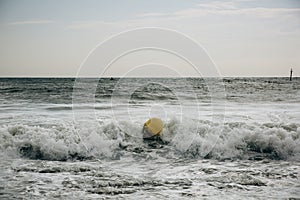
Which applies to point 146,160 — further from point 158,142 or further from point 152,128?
point 152,128

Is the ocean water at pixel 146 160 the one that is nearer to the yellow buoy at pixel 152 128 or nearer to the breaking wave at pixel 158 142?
the breaking wave at pixel 158 142

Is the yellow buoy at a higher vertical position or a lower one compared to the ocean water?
higher

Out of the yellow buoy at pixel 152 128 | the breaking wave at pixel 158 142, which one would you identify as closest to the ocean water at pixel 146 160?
the breaking wave at pixel 158 142

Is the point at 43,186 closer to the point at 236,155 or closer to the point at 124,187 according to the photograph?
the point at 124,187

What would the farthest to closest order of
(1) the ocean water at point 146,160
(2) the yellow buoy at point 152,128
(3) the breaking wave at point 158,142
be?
(2) the yellow buoy at point 152,128 < (3) the breaking wave at point 158,142 < (1) the ocean water at point 146,160

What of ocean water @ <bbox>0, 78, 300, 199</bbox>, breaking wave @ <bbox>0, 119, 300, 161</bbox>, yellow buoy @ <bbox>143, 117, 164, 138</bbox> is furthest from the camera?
yellow buoy @ <bbox>143, 117, 164, 138</bbox>

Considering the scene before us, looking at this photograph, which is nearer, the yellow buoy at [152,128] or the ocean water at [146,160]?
the ocean water at [146,160]

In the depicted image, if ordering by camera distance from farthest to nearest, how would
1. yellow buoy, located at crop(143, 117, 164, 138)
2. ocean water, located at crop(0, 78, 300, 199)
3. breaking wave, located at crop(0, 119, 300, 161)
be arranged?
yellow buoy, located at crop(143, 117, 164, 138)
breaking wave, located at crop(0, 119, 300, 161)
ocean water, located at crop(0, 78, 300, 199)

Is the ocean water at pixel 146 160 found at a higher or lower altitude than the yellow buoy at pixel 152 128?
lower

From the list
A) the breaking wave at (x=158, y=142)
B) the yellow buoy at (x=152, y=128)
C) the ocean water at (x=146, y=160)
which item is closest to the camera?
the ocean water at (x=146, y=160)

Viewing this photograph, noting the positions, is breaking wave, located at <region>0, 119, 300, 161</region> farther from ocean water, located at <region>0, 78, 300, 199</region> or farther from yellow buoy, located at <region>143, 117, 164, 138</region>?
yellow buoy, located at <region>143, 117, 164, 138</region>

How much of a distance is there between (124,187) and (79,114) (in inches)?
324

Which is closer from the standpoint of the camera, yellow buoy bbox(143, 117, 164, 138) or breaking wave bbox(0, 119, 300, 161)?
breaking wave bbox(0, 119, 300, 161)

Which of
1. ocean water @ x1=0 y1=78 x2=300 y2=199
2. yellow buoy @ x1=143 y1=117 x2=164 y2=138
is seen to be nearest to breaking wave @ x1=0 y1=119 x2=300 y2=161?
ocean water @ x1=0 y1=78 x2=300 y2=199
